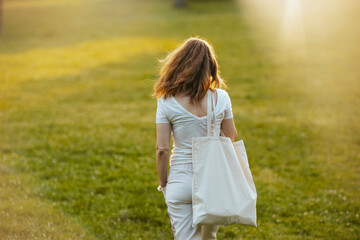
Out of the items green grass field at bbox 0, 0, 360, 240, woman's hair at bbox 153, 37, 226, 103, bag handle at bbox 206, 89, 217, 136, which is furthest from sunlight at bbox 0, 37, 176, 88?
bag handle at bbox 206, 89, 217, 136

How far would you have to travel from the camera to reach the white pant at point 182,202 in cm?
364

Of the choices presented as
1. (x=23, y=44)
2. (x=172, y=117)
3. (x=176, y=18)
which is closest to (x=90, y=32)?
(x=23, y=44)

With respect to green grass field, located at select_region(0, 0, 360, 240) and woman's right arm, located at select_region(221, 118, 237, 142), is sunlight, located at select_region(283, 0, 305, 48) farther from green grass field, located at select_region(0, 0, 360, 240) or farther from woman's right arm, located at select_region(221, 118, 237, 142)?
woman's right arm, located at select_region(221, 118, 237, 142)

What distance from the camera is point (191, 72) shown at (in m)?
3.64

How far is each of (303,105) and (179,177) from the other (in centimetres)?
965

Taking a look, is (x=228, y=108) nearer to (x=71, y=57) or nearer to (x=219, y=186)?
(x=219, y=186)

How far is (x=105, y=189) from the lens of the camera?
6.88 meters

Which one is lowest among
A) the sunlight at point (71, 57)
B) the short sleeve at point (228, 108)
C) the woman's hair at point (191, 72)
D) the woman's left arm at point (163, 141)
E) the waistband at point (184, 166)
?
the sunlight at point (71, 57)

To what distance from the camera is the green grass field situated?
582 cm

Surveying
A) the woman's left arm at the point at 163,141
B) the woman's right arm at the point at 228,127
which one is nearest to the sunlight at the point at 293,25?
the woman's right arm at the point at 228,127

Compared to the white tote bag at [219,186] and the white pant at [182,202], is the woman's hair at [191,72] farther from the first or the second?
the white pant at [182,202]

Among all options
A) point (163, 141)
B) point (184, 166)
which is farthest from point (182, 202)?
point (163, 141)

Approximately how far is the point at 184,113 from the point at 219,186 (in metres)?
0.73

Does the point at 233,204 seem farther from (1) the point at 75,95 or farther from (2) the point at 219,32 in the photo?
(2) the point at 219,32
